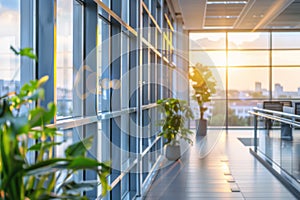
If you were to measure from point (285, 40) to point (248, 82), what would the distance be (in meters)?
1.86

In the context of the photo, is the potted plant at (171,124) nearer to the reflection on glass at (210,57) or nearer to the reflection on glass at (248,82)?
the reflection on glass at (210,57)

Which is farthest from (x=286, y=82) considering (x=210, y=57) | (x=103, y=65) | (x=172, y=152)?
(x=103, y=65)

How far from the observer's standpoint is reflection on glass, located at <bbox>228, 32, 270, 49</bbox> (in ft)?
43.5

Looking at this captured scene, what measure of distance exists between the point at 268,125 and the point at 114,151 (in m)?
4.09

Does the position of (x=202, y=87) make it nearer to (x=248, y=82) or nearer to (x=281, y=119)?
(x=248, y=82)

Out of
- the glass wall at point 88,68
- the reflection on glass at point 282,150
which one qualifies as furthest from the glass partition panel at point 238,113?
the glass wall at point 88,68

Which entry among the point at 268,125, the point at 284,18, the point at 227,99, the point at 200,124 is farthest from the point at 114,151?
the point at 227,99

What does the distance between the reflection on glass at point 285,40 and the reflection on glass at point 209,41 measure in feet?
5.61

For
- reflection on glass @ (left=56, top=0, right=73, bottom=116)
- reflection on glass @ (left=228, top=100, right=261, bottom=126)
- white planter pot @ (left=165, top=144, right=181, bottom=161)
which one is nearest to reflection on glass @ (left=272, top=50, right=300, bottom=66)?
reflection on glass @ (left=228, top=100, right=261, bottom=126)

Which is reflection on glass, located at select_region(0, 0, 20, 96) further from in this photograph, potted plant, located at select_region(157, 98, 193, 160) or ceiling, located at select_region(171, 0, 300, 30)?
ceiling, located at select_region(171, 0, 300, 30)

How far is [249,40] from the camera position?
1335 centimetres

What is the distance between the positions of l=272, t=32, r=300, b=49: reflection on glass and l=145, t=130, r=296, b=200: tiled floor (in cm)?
→ 607

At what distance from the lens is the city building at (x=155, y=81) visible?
1875 mm

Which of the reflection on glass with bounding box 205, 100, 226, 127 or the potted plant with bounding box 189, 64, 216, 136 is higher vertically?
the potted plant with bounding box 189, 64, 216, 136
